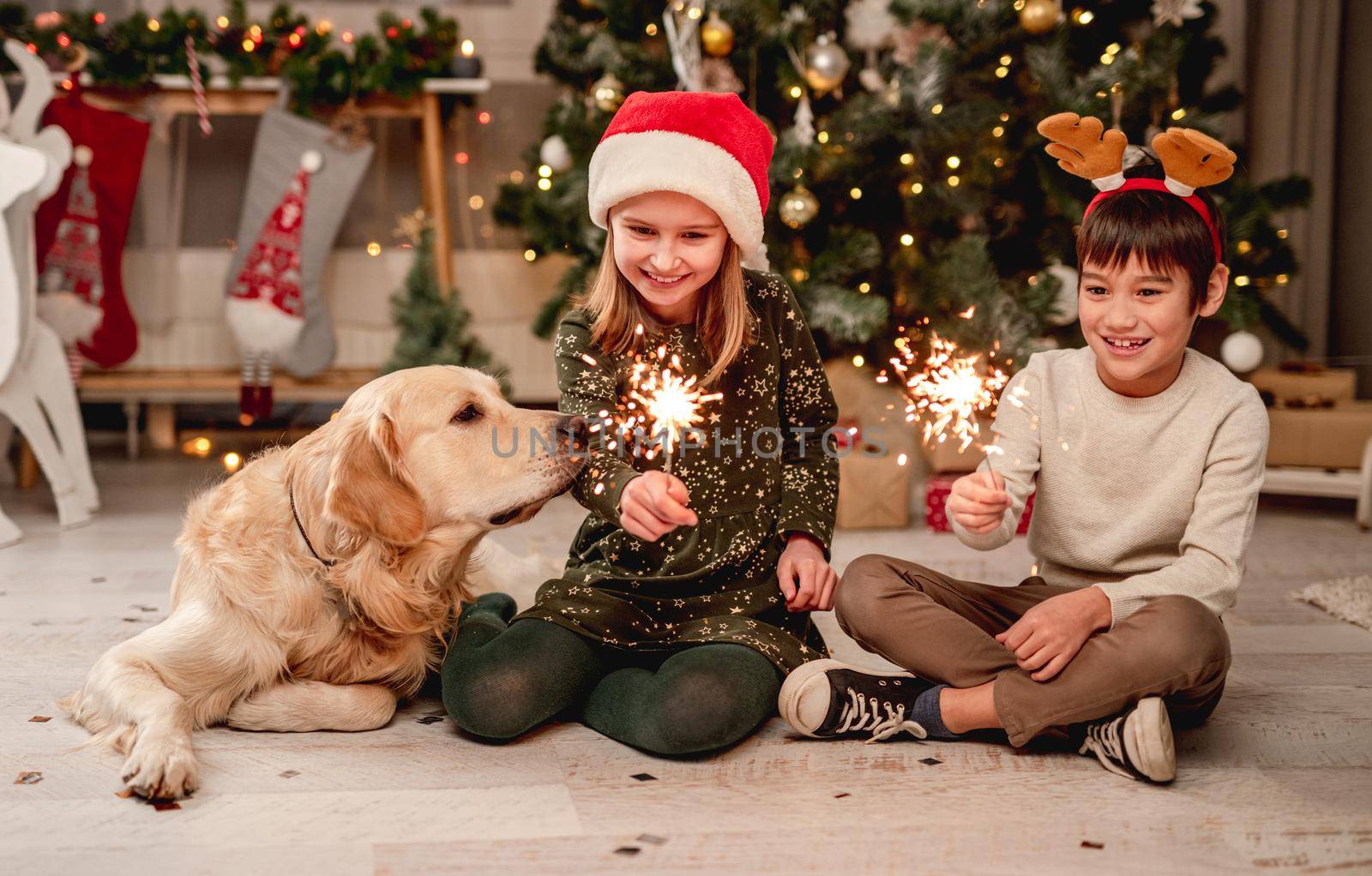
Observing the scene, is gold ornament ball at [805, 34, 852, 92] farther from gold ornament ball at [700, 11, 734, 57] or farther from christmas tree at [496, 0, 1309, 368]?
gold ornament ball at [700, 11, 734, 57]

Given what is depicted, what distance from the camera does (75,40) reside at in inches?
160

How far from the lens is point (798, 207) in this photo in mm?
3225

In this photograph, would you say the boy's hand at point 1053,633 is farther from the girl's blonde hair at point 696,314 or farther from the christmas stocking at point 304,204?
the christmas stocking at point 304,204

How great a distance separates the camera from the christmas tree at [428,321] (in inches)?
162

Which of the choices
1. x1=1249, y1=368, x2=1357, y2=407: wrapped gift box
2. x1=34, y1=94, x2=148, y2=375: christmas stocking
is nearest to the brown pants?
Result: x1=1249, y1=368, x2=1357, y2=407: wrapped gift box

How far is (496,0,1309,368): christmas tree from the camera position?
3.23 meters

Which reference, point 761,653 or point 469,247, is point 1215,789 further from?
point 469,247

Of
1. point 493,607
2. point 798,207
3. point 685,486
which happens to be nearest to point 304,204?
point 798,207

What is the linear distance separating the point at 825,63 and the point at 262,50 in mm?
2185

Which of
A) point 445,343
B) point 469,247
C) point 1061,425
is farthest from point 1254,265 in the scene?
point 469,247

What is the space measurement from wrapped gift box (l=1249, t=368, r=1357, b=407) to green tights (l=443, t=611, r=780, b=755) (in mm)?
2768

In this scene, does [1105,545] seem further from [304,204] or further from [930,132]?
[304,204]

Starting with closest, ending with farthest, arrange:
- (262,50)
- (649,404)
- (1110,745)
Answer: (1110,745) → (649,404) → (262,50)

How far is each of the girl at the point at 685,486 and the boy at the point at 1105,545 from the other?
0.12 m
